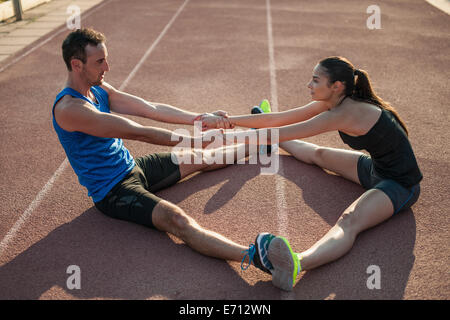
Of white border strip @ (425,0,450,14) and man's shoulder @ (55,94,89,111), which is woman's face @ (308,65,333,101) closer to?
man's shoulder @ (55,94,89,111)

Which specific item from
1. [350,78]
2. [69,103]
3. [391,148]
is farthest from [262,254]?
[69,103]

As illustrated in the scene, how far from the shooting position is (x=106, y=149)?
416 cm

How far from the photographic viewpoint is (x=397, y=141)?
12.9 ft

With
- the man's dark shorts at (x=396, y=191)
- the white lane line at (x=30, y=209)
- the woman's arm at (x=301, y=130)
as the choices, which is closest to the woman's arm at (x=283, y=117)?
the woman's arm at (x=301, y=130)

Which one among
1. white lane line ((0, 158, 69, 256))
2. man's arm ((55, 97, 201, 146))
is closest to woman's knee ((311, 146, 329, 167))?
man's arm ((55, 97, 201, 146))

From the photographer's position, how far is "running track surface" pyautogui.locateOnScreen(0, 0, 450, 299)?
11.7 ft

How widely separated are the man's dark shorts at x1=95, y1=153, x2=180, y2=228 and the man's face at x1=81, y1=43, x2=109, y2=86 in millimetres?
953

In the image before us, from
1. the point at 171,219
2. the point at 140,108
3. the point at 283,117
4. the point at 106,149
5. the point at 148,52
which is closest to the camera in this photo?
the point at 171,219

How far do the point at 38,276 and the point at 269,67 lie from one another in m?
6.32

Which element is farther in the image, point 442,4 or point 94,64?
point 442,4

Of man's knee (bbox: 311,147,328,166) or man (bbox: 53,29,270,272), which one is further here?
man's knee (bbox: 311,147,328,166)

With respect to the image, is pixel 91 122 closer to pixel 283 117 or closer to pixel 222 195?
pixel 222 195

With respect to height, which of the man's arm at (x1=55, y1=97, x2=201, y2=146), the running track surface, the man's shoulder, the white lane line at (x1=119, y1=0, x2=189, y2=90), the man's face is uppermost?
the man's face

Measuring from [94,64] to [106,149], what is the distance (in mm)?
773
